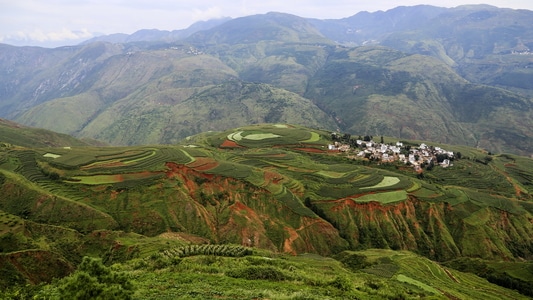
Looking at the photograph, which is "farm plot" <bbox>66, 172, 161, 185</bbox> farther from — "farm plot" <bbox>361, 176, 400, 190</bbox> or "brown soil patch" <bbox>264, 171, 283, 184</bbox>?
"farm plot" <bbox>361, 176, 400, 190</bbox>

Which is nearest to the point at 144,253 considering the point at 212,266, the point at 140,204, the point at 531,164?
the point at 212,266

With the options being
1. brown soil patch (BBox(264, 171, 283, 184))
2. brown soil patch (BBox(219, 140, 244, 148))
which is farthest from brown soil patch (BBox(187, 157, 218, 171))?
brown soil patch (BBox(219, 140, 244, 148))

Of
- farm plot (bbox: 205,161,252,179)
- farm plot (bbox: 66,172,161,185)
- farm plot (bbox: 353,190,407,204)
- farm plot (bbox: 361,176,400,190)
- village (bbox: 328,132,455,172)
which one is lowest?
village (bbox: 328,132,455,172)

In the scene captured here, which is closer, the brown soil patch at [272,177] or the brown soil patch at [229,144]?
the brown soil patch at [272,177]

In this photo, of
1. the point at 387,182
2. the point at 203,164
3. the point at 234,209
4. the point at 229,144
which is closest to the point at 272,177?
the point at 234,209

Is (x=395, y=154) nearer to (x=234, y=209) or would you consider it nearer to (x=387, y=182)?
(x=387, y=182)

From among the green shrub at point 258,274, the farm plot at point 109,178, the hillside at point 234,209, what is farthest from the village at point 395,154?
the green shrub at point 258,274

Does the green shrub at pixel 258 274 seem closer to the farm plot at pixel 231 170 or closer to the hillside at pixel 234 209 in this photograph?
the hillside at pixel 234 209

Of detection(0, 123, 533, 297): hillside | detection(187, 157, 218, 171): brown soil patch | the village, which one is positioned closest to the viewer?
detection(0, 123, 533, 297): hillside

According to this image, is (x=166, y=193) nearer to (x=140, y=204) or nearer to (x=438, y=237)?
A: (x=140, y=204)
